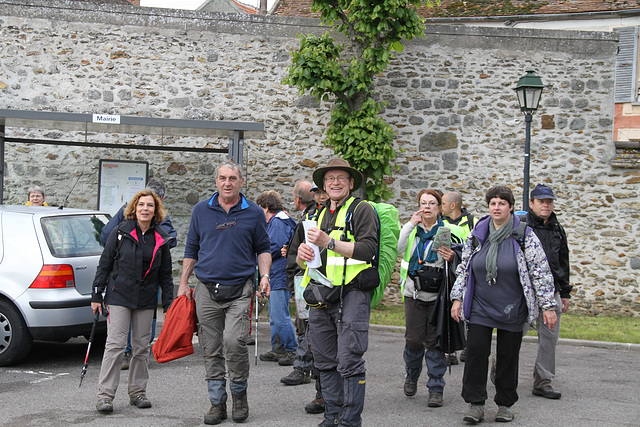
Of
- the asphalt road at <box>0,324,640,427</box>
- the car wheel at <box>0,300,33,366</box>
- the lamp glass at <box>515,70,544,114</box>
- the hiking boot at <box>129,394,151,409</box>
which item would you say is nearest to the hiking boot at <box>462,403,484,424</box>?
the asphalt road at <box>0,324,640,427</box>

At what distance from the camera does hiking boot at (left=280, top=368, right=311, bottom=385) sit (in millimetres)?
6258

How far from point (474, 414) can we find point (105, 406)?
9.28 feet

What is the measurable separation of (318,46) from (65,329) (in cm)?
682

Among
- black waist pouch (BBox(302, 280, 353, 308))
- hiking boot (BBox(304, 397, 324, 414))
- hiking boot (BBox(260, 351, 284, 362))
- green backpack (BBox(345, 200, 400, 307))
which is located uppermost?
green backpack (BBox(345, 200, 400, 307))

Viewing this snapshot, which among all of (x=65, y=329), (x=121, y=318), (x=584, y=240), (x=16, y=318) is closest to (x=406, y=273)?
(x=121, y=318)

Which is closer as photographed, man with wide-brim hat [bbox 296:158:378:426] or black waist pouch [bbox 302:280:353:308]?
man with wide-brim hat [bbox 296:158:378:426]

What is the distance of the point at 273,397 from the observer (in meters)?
5.83

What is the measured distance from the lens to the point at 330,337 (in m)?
4.74

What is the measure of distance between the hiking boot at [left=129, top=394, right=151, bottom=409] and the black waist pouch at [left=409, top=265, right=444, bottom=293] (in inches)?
96.7

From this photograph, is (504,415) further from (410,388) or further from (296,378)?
(296,378)

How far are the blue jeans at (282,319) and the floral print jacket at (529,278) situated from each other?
2.30 meters

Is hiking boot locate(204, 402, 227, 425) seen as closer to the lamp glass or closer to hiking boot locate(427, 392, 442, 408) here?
hiking boot locate(427, 392, 442, 408)

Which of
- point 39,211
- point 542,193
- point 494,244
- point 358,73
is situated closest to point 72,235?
point 39,211

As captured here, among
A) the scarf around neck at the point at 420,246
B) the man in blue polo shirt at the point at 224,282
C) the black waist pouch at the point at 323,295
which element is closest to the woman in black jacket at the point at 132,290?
the man in blue polo shirt at the point at 224,282
